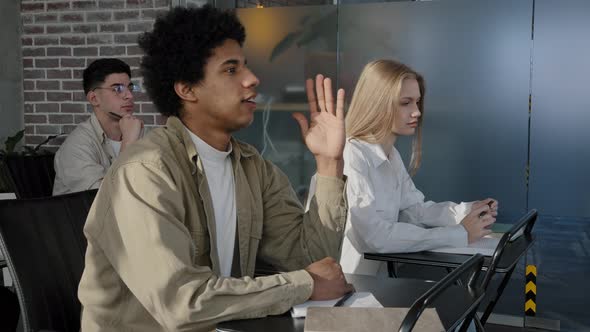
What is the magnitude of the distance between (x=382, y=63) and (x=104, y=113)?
1617mm

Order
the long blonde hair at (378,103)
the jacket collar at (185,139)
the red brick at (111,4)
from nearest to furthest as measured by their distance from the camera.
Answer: the jacket collar at (185,139), the long blonde hair at (378,103), the red brick at (111,4)

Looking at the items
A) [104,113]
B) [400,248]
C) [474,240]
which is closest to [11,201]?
[400,248]

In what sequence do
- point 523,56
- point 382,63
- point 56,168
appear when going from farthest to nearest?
1. point 523,56
2. point 56,168
3. point 382,63

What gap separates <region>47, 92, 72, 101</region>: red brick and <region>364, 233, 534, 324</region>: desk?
3.02 m

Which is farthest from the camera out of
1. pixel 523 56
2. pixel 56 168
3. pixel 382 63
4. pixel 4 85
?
pixel 4 85

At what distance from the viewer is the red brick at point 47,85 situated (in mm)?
4844

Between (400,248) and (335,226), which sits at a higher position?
(335,226)

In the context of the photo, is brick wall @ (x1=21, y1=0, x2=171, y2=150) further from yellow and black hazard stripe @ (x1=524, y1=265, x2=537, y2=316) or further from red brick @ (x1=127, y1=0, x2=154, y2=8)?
yellow and black hazard stripe @ (x1=524, y1=265, x2=537, y2=316)

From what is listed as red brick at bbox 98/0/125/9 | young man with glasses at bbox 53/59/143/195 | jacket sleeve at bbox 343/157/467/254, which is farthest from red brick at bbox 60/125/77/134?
jacket sleeve at bbox 343/157/467/254

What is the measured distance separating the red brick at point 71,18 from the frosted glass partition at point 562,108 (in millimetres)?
2935

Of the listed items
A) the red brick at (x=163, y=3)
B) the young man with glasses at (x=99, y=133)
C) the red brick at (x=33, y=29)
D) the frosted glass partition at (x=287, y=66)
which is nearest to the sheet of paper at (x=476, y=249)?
the young man with glasses at (x=99, y=133)

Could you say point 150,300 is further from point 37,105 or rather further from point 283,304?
point 37,105

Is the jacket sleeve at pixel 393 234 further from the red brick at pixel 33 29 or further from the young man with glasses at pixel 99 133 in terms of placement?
the red brick at pixel 33 29

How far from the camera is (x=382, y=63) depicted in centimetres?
301
